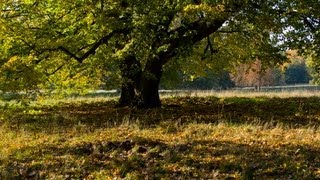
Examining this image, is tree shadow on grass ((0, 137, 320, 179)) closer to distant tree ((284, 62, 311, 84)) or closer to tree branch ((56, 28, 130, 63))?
tree branch ((56, 28, 130, 63))

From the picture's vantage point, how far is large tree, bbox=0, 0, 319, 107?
521 inches

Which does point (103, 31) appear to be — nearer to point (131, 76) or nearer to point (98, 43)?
point (98, 43)

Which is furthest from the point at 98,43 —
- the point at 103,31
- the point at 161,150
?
A: the point at 161,150

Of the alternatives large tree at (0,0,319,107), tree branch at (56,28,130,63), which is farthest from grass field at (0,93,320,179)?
tree branch at (56,28,130,63)

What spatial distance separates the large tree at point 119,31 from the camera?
13.2 metres

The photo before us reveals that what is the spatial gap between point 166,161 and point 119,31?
27.1 feet

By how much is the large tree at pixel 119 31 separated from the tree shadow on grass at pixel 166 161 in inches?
95.4

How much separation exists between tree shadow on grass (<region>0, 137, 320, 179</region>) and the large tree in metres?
2.42

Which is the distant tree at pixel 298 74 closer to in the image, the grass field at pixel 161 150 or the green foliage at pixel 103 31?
the green foliage at pixel 103 31

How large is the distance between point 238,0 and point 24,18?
7496 mm

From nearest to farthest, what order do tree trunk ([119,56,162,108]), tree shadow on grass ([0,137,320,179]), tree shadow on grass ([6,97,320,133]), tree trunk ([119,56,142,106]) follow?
tree shadow on grass ([0,137,320,179]), tree shadow on grass ([6,97,320,133]), tree trunk ([119,56,162,108]), tree trunk ([119,56,142,106])

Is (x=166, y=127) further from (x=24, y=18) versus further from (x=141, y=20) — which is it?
(x=24, y=18)

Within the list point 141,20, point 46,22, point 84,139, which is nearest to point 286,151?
point 84,139

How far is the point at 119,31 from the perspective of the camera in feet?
52.7
